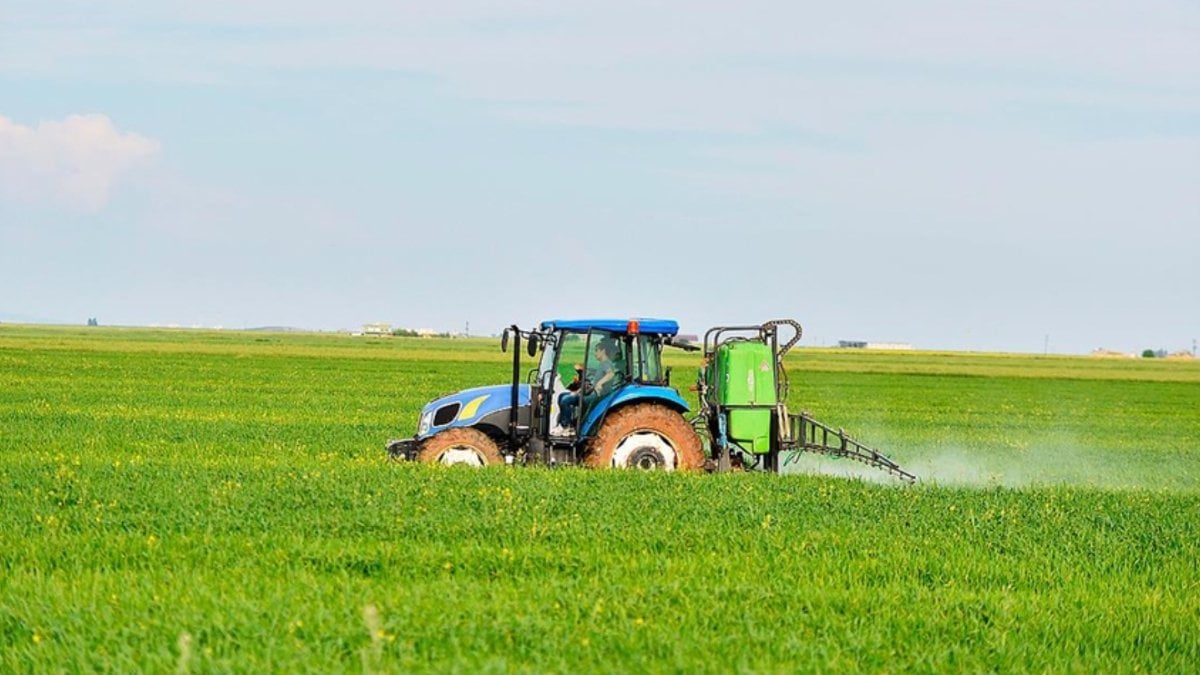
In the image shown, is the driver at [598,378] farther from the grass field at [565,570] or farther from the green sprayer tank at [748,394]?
the grass field at [565,570]

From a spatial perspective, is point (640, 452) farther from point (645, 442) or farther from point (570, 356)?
point (570, 356)

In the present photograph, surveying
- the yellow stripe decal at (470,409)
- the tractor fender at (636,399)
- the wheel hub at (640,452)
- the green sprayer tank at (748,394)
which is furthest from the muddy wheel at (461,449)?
the green sprayer tank at (748,394)

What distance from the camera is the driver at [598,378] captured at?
683 inches

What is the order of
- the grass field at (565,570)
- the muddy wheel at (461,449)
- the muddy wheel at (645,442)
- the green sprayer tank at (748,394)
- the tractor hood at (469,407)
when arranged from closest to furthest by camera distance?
the grass field at (565,570) → the muddy wheel at (645,442) → the muddy wheel at (461,449) → the green sprayer tank at (748,394) → the tractor hood at (469,407)

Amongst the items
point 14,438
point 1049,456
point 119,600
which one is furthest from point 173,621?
point 1049,456

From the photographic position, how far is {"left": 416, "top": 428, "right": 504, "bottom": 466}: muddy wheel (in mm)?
17297

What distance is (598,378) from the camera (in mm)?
17391

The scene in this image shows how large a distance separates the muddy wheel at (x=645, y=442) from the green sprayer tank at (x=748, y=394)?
0.91m

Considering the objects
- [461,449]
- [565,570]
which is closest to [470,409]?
[461,449]

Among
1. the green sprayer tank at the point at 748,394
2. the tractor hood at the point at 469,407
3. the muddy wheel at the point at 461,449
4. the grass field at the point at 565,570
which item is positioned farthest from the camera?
the tractor hood at the point at 469,407

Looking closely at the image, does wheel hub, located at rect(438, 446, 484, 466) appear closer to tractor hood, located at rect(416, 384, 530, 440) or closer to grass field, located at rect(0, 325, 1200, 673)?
tractor hood, located at rect(416, 384, 530, 440)

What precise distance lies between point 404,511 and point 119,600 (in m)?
4.05

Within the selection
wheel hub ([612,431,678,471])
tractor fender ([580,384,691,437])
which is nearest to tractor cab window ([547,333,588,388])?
tractor fender ([580,384,691,437])

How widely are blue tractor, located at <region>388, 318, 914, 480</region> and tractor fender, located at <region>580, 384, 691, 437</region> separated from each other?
0.01 meters
